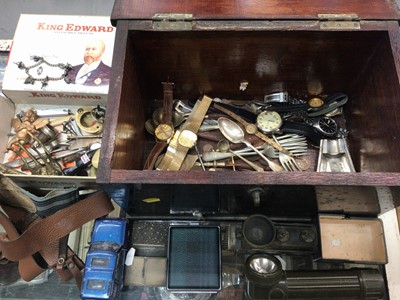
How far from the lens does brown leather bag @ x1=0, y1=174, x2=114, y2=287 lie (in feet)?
2.82

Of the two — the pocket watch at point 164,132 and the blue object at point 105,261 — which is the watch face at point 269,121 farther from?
the blue object at point 105,261

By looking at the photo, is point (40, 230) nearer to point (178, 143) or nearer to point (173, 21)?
point (178, 143)

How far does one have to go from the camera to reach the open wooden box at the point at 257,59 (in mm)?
760

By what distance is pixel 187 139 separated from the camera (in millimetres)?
945

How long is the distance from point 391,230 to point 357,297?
8.8 inches

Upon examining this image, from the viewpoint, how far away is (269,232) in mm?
839

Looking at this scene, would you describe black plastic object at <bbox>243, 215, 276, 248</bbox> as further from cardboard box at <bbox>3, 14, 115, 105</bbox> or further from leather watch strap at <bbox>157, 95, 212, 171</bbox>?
cardboard box at <bbox>3, 14, 115, 105</bbox>

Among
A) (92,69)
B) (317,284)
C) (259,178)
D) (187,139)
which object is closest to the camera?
(259,178)

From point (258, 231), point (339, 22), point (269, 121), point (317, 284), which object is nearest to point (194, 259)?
point (258, 231)

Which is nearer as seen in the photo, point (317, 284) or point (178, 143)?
point (317, 284)

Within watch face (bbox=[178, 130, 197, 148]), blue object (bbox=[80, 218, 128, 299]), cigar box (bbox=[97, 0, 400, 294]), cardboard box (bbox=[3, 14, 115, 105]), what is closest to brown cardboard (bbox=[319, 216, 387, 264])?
cigar box (bbox=[97, 0, 400, 294])

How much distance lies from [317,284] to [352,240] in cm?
14

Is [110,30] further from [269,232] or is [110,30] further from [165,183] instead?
[269,232]

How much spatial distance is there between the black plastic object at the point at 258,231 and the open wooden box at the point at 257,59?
0.22 meters
